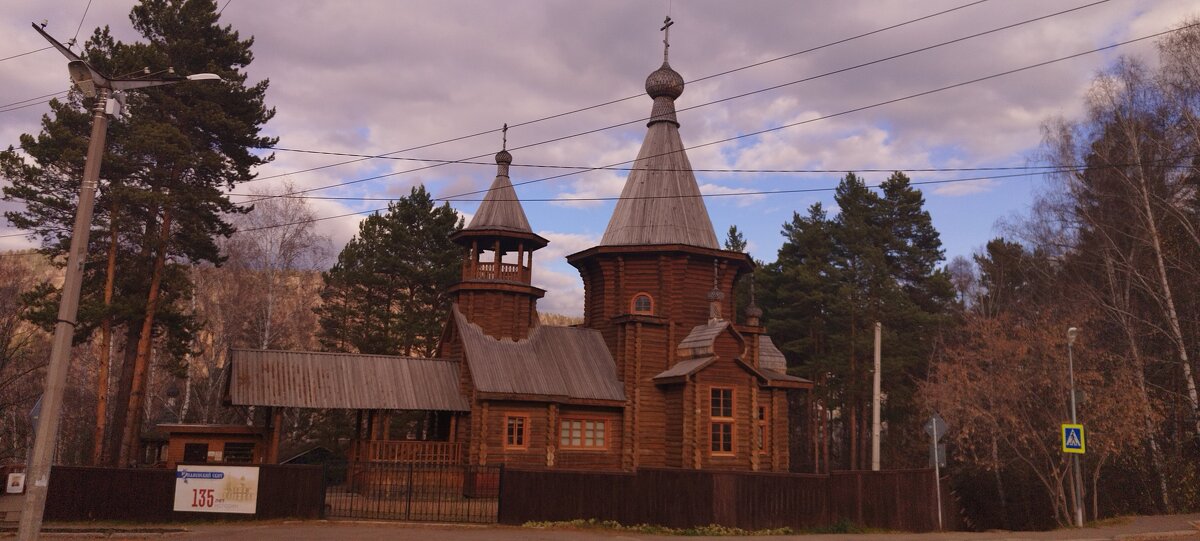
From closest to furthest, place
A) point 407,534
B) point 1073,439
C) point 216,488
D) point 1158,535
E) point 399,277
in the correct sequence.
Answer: point 407,534 < point 216,488 < point 1158,535 < point 1073,439 < point 399,277

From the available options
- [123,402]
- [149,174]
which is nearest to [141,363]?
[123,402]

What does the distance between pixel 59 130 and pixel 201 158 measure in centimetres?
390

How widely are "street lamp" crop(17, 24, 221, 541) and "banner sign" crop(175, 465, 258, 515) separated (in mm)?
5637

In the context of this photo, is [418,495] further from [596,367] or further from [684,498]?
[684,498]

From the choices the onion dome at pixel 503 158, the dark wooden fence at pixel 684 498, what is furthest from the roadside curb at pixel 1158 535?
the onion dome at pixel 503 158

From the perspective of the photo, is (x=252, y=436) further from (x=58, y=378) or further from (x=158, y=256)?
(x=58, y=378)

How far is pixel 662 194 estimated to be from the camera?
2997 centimetres

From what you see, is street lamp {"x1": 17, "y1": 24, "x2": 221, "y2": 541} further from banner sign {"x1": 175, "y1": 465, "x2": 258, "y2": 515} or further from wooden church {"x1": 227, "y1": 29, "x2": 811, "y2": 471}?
wooden church {"x1": 227, "y1": 29, "x2": 811, "y2": 471}

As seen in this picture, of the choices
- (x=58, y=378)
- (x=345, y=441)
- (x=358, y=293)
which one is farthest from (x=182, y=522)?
(x=345, y=441)

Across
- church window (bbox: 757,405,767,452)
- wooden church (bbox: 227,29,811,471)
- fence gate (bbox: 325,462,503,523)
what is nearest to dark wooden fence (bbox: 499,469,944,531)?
fence gate (bbox: 325,462,503,523)

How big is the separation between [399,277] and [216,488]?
22.0m

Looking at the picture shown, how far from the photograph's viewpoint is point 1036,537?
59.0 ft

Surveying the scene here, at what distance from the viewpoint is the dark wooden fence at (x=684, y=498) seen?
1786 centimetres

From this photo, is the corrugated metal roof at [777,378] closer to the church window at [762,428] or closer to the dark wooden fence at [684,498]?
the church window at [762,428]
